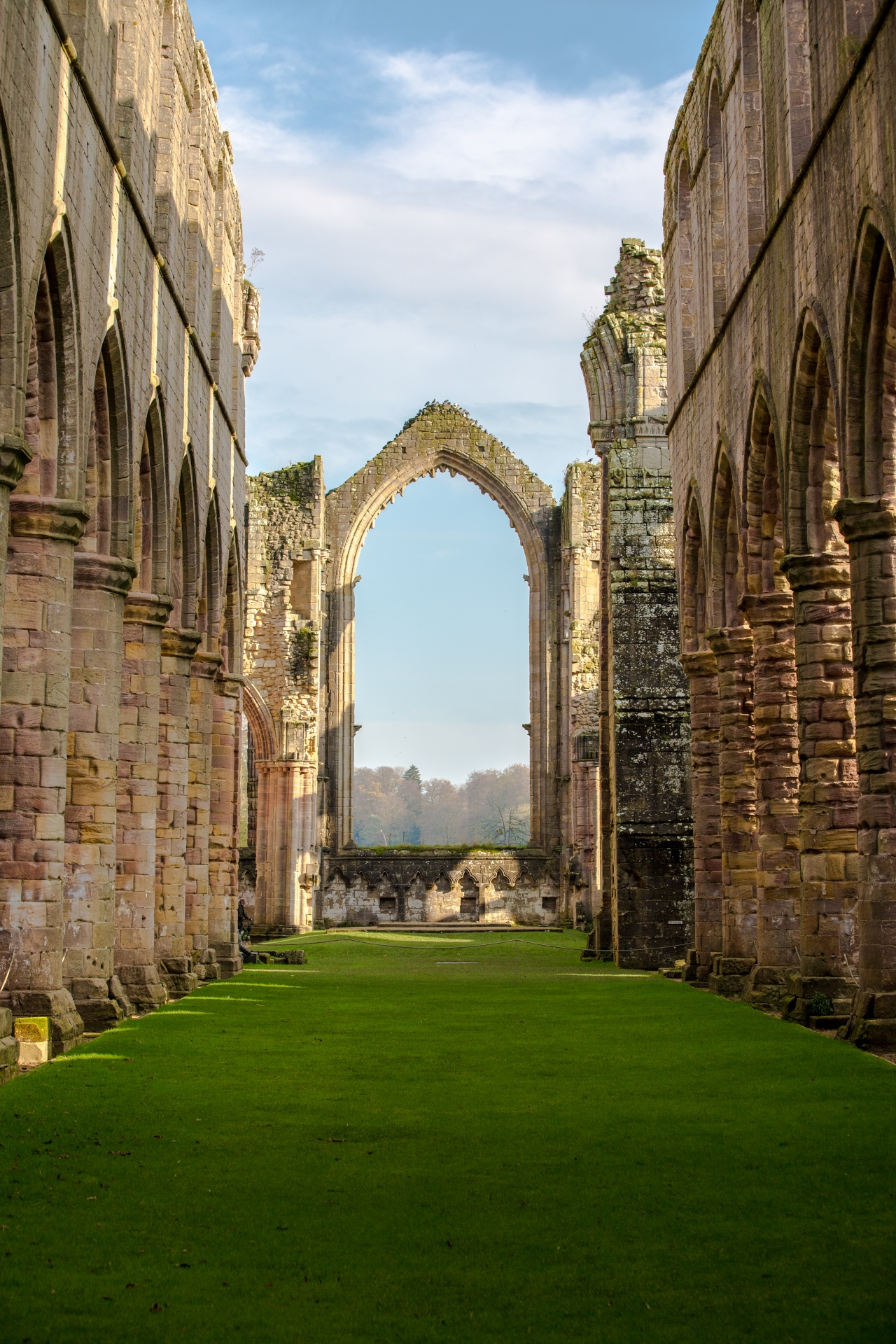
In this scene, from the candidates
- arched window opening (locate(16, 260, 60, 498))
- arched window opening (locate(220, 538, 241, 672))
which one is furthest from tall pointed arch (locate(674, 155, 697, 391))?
arched window opening (locate(16, 260, 60, 498))

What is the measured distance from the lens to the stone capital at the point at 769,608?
12.7 m

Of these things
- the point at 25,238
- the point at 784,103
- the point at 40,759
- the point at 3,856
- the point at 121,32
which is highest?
the point at 121,32

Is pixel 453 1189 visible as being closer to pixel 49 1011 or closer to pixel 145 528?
pixel 49 1011

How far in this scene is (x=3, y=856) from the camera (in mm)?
9031

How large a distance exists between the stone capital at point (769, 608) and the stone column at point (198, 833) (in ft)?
19.7

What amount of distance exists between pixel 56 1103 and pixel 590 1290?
354 cm

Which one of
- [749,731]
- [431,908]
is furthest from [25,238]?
[431,908]

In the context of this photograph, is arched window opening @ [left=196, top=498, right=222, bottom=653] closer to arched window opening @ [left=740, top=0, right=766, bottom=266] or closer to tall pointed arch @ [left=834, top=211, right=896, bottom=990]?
arched window opening @ [left=740, top=0, right=766, bottom=266]

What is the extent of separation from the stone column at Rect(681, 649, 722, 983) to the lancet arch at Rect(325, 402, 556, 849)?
1663 cm

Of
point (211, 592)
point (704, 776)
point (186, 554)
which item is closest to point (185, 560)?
point (186, 554)

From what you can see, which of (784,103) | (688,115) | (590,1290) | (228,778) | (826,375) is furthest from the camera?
(228,778)

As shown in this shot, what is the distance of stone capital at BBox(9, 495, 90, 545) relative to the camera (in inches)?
366

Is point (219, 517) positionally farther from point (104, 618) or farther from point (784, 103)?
point (784, 103)

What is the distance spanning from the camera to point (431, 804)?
10269cm
